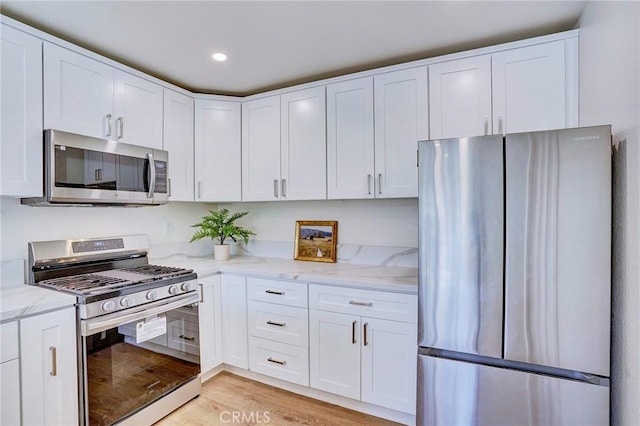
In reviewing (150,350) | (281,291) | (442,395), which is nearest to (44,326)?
(150,350)

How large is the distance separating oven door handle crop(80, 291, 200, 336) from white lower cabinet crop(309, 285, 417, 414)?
85 centimetres

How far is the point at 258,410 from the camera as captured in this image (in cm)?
219

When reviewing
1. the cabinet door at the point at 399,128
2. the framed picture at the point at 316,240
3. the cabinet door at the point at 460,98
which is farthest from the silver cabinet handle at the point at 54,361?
the cabinet door at the point at 460,98

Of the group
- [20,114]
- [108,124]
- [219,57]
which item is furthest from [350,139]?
[20,114]

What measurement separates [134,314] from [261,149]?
1564 mm

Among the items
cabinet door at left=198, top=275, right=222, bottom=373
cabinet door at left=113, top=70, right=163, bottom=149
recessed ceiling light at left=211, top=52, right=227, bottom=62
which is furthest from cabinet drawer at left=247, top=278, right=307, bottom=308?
recessed ceiling light at left=211, top=52, right=227, bottom=62

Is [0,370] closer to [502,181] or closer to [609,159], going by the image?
[502,181]

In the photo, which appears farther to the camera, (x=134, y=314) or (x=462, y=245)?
(x=134, y=314)

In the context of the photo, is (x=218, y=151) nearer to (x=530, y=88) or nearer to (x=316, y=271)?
(x=316, y=271)

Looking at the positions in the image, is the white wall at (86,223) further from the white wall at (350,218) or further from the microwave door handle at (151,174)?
the white wall at (350,218)

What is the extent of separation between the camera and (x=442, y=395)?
157cm

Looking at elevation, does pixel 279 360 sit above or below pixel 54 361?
below

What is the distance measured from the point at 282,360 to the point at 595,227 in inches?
78.7

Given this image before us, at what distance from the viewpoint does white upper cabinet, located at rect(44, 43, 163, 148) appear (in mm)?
1885
